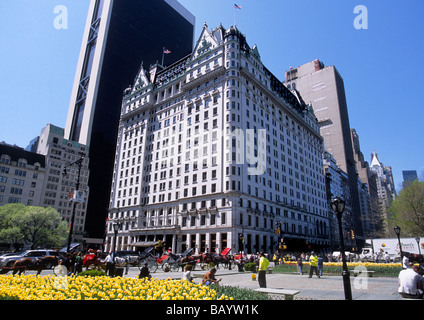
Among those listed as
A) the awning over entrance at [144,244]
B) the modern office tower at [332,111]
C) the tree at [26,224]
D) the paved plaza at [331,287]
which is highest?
the modern office tower at [332,111]

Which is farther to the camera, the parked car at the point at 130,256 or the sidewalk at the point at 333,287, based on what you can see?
the parked car at the point at 130,256

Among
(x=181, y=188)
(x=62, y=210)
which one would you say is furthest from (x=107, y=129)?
(x=181, y=188)

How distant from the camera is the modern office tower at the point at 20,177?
83250 millimetres

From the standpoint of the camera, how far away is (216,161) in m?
58.7

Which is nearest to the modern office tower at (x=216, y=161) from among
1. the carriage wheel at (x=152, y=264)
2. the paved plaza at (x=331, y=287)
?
the carriage wheel at (x=152, y=264)

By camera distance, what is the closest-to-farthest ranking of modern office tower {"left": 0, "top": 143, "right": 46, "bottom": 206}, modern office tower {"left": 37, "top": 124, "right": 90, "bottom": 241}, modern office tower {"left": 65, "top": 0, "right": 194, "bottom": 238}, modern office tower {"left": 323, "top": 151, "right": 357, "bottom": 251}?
modern office tower {"left": 0, "top": 143, "right": 46, "bottom": 206} → modern office tower {"left": 37, "top": 124, "right": 90, "bottom": 241} → modern office tower {"left": 323, "top": 151, "right": 357, "bottom": 251} → modern office tower {"left": 65, "top": 0, "right": 194, "bottom": 238}

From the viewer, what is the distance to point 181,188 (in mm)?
64500

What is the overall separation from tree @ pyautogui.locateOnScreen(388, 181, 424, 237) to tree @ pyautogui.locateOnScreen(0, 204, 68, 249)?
72232mm

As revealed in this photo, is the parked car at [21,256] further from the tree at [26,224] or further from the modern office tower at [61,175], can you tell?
the modern office tower at [61,175]

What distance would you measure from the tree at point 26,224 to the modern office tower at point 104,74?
176ft

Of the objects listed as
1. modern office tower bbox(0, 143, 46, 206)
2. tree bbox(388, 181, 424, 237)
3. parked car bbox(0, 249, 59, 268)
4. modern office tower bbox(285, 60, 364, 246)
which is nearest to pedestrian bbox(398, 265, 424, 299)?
parked car bbox(0, 249, 59, 268)

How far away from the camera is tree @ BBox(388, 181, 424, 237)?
145 ft

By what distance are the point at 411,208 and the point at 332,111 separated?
371 ft

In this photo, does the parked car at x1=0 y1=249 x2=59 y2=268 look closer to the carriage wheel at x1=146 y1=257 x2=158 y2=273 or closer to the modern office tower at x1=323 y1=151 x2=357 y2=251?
the carriage wheel at x1=146 y1=257 x2=158 y2=273
